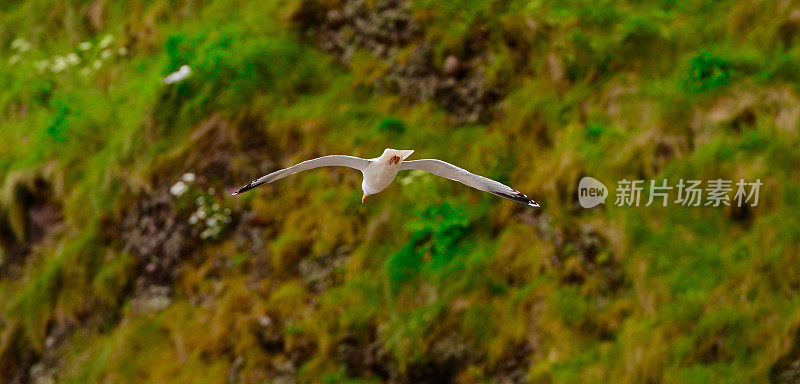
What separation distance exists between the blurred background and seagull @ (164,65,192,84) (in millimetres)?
24

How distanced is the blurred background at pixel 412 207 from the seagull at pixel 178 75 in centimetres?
2

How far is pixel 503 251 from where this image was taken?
19.9ft

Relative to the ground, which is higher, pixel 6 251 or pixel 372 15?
pixel 372 15

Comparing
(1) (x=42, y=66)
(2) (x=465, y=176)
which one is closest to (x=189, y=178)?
(1) (x=42, y=66)

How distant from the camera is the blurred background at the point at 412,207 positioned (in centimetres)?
555

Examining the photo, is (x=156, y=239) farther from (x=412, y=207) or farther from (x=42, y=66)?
(x=42, y=66)

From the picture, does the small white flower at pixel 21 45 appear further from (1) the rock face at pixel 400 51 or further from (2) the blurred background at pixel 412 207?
(1) the rock face at pixel 400 51

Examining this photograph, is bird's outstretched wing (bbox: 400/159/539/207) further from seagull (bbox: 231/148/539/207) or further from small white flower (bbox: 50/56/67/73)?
small white flower (bbox: 50/56/67/73)

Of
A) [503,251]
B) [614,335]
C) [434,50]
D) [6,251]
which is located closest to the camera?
[614,335]

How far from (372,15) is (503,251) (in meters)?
2.62

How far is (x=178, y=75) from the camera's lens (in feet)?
24.3

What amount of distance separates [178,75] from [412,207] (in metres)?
2.57

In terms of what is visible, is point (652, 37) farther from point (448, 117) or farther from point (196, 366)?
point (196, 366)

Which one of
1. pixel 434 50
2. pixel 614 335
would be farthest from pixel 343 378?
pixel 434 50
